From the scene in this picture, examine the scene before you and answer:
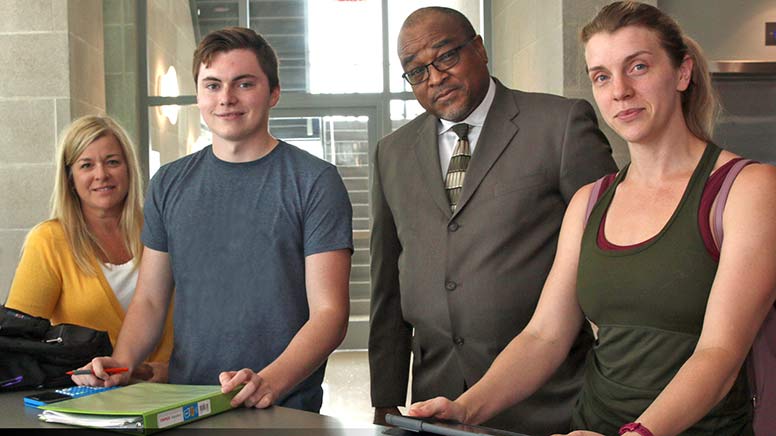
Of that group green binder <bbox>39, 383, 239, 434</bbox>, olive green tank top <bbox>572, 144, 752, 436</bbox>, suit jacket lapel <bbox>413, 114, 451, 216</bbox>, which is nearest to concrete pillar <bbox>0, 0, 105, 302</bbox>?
suit jacket lapel <bbox>413, 114, 451, 216</bbox>

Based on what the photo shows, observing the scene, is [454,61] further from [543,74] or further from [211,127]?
[543,74]

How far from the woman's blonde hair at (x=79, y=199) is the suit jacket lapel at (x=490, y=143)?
1109mm

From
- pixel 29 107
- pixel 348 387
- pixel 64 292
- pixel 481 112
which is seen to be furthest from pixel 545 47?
pixel 64 292

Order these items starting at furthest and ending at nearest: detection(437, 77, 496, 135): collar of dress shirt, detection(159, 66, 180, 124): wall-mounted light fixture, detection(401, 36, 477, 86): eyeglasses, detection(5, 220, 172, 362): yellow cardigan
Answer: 1. detection(159, 66, 180, 124): wall-mounted light fixture
2. detection(5, 220, 172, 362): yellow cardigan
3. detection(437, 77, 496, 135): collar of dress shirt
4. detection(401, 36, 477, 86): eyeglasses

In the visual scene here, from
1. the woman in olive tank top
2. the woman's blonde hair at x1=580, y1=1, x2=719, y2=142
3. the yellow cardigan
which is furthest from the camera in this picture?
the yellow cardigan

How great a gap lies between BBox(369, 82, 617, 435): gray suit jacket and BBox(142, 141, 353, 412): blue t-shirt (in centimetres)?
26

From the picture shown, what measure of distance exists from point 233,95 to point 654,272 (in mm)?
1074

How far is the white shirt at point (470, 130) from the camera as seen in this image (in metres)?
2.28

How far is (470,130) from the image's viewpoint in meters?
2.29

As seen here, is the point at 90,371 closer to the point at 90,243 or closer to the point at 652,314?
the point at 90,243

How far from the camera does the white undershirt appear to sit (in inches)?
102

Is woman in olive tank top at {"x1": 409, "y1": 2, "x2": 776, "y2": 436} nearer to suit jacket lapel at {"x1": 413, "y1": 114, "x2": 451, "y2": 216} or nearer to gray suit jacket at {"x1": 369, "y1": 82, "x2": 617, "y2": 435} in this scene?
gray suit jacket at {"x1": 369, "y1": 82, "x2": 617, "y2": 435}

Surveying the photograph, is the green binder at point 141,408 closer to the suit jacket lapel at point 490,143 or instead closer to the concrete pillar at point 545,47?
the suit jacket lapel at point 490,143

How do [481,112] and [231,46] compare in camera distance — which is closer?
[231,46]
